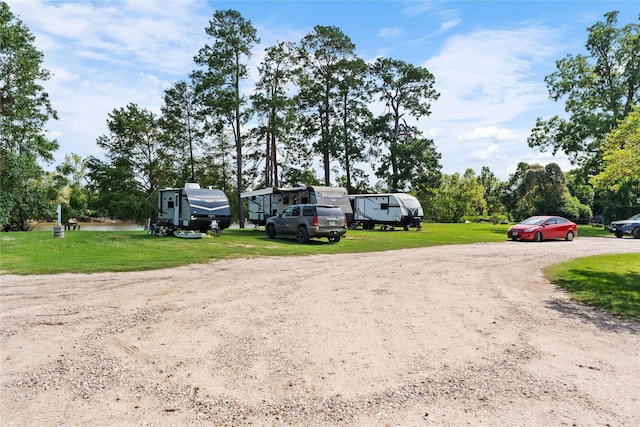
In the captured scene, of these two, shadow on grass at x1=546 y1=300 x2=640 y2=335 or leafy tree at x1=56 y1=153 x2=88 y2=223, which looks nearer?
shadow on grass at x1=546 y1=300 x2=640 y2=335

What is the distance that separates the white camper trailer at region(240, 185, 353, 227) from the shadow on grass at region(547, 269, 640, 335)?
13.8 metres

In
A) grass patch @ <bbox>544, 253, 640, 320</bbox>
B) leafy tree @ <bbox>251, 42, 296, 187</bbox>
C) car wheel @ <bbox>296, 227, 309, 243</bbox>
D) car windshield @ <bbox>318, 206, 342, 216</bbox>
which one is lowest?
grass patch @ <bbox>544, 253, 640, 320</bbox>

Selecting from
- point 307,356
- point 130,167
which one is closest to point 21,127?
point 130,167

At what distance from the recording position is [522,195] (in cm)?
4591

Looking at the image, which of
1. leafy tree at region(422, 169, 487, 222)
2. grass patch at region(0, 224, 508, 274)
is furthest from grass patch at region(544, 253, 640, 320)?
leafy tree at region(422, 169, 487, 222)

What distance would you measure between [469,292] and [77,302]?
7.16m

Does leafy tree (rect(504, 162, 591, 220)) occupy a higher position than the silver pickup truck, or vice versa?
leafy tree (rect(504, 162, 591, 220))

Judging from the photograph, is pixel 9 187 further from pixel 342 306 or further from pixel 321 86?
pixel 342 306

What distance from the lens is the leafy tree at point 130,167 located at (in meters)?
37.6

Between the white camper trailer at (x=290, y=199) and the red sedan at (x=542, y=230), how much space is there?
9.37 m

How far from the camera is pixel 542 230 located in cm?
2242

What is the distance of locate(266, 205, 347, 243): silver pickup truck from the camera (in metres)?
18.3

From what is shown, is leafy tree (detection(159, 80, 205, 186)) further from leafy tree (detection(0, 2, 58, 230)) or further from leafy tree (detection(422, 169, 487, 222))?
leafy tree (detection(422, 169, 487, 222))

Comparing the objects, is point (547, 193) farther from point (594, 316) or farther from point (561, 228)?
point (594, 316)
